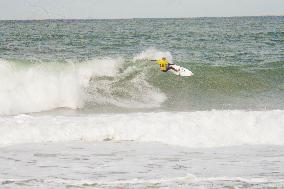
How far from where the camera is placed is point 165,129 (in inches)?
373

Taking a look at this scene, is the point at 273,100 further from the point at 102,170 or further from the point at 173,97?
the point at 102,170

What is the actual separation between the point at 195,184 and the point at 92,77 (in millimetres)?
11750

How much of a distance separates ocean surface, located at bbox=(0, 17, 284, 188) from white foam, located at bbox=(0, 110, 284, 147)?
0.02m

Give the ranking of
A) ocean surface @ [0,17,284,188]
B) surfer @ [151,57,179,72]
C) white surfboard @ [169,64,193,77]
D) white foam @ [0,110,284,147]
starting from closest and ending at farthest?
ocean surface @ [0,17,284,188]
white foam @ [0,110,284,147]
surfer @ [151,57,179,72]
white surfboard @ [169,64,193,77]

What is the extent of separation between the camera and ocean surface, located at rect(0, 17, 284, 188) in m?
6.77

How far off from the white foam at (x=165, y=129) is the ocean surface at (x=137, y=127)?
0.02 meters

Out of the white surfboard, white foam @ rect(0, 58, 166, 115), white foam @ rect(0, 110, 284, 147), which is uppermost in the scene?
the white surfboard

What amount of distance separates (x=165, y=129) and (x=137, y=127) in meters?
0.52

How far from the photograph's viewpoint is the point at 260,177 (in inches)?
260

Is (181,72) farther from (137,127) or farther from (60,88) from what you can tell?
(137,127)

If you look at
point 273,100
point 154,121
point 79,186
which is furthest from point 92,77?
point 79,186

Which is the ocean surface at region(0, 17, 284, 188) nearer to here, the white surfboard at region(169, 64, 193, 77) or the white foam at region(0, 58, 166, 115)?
the white foam at region(0, 58, 166, 115)

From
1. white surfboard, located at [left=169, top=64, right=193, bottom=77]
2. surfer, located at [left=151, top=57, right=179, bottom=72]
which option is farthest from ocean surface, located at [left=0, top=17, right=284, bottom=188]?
surfer, located at [left=151, top=57, right=179, bottom=72]

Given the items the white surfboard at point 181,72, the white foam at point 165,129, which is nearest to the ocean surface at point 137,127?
the white foam at point 165,129
